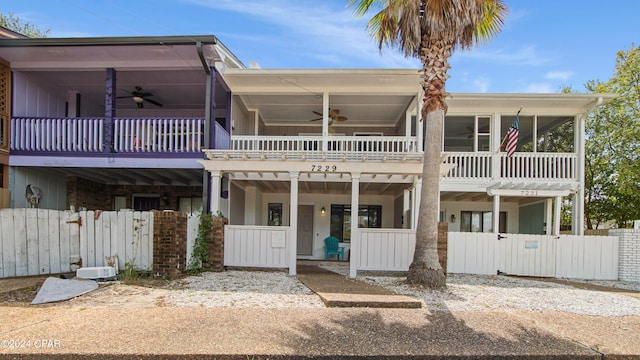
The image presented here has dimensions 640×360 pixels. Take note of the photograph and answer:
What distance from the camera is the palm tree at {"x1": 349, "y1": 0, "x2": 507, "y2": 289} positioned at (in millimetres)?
7852

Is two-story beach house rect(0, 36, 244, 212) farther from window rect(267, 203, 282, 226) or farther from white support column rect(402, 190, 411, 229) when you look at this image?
white support column rect(402, 190, 411, 229)

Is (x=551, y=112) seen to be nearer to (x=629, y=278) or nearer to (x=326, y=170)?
(x=629, y=278)

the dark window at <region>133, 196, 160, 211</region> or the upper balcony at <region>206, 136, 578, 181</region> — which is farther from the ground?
the upper balcony at <region>206, 136, 578, 181</region>

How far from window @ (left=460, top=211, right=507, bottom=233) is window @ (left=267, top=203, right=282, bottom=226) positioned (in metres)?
7.40

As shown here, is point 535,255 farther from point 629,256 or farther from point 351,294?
point 351,294

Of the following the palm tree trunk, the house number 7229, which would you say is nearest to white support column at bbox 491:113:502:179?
the palm tree trunk

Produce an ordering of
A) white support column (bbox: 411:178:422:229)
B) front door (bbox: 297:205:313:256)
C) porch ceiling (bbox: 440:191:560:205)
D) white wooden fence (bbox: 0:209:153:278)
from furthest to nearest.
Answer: front door (bbox: 297:205:313:256) < porch ceiling (bbox: 440:191:560:205) < white support column (bbox: 411:178:422:229) < white wooden fence (bbox: 0:209:153:278)

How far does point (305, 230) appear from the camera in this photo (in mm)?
15617

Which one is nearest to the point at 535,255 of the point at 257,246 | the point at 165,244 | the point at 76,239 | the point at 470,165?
the point at 470,165

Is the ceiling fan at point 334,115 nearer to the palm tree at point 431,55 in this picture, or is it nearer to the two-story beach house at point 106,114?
the two-story beach house at point 106,114

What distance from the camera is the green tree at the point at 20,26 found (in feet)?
79.4

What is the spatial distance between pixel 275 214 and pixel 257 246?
20.1 ft

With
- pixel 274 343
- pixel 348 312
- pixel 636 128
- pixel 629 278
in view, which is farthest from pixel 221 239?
pixel 636 128

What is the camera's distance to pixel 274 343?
4344mm
